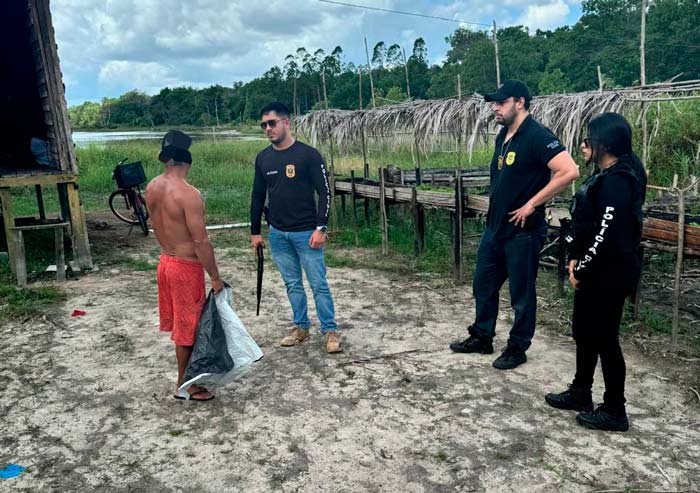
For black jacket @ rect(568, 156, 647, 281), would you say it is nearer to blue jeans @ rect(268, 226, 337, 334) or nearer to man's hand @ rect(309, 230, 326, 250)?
man's hand @ rect(309, 230, 326, 250)

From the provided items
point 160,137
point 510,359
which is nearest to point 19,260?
point 510,359

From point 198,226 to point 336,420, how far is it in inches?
55.4

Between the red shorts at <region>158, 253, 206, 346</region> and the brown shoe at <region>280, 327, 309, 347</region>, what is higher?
the red shorts at <region>158, 253, 206, 346</region>

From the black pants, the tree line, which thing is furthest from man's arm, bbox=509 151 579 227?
the tree line

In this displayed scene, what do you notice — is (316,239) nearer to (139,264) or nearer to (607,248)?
(607,248)

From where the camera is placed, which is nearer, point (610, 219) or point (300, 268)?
point (610, 219)

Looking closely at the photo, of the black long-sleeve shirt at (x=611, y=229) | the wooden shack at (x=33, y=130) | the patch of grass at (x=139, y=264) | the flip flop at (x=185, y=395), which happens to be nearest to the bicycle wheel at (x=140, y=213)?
the wooden shack at (x=33, y=130)

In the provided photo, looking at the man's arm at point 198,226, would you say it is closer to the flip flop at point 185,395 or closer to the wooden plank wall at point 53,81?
the flip flop at point 185,395

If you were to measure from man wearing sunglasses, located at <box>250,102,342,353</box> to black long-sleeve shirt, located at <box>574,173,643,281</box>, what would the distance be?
75.8 inches

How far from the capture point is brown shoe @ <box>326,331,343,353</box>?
4.42 meters

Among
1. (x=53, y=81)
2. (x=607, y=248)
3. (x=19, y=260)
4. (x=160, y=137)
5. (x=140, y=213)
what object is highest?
(x=53, y=81)

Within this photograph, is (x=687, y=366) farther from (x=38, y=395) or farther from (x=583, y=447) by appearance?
(x=38, y=395)

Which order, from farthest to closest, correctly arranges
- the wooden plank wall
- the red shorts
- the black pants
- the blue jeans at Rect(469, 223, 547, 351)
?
the wooden plank wall, the blue jeans at Rect(469, 223, 547, 351), the red shorts, the black pants

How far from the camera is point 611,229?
2.88 m
